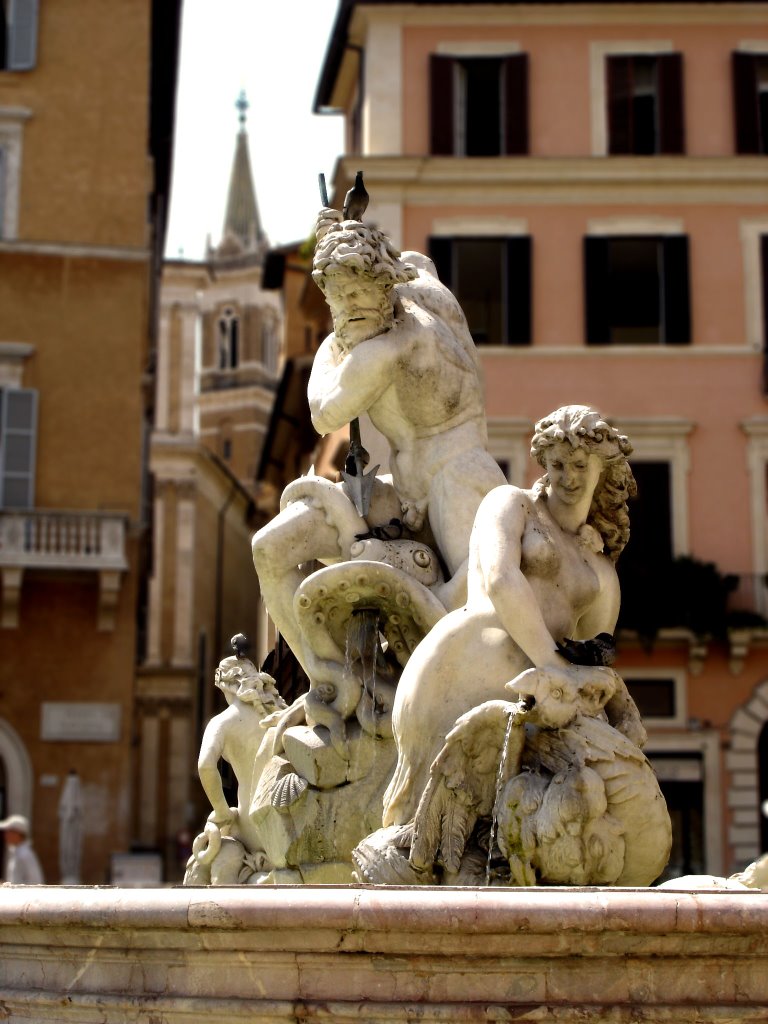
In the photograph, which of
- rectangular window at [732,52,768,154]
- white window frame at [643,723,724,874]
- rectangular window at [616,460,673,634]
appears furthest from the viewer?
rectangular window at [732,52,768,154]

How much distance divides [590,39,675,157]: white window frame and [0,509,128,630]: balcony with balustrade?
9095 mm

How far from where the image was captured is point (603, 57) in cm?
2912

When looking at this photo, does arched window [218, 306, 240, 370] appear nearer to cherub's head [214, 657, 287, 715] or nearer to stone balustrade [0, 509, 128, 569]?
stone balustrade [0, 509, 128, 569]

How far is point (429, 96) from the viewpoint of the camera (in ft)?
94.7

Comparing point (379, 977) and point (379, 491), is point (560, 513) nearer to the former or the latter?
point (379, 491)

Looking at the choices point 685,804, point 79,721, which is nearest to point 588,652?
point 685,804

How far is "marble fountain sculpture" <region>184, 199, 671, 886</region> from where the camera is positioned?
5711 mm

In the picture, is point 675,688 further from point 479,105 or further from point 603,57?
point 603,57

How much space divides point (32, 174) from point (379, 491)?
23516mm

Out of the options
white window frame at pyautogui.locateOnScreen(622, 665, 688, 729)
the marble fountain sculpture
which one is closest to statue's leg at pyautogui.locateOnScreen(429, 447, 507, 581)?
the marble fountain sculpture

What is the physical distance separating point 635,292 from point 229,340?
68.4 meters

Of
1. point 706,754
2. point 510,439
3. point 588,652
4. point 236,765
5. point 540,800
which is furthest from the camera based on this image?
point 510,439

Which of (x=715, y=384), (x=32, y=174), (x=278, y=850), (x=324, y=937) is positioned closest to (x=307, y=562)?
(x=278, y=850)

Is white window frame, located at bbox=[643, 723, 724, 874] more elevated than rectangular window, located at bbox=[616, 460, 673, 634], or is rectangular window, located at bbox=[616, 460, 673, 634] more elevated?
rectangular window, located at bbox=[616, 460, 673, 634]
